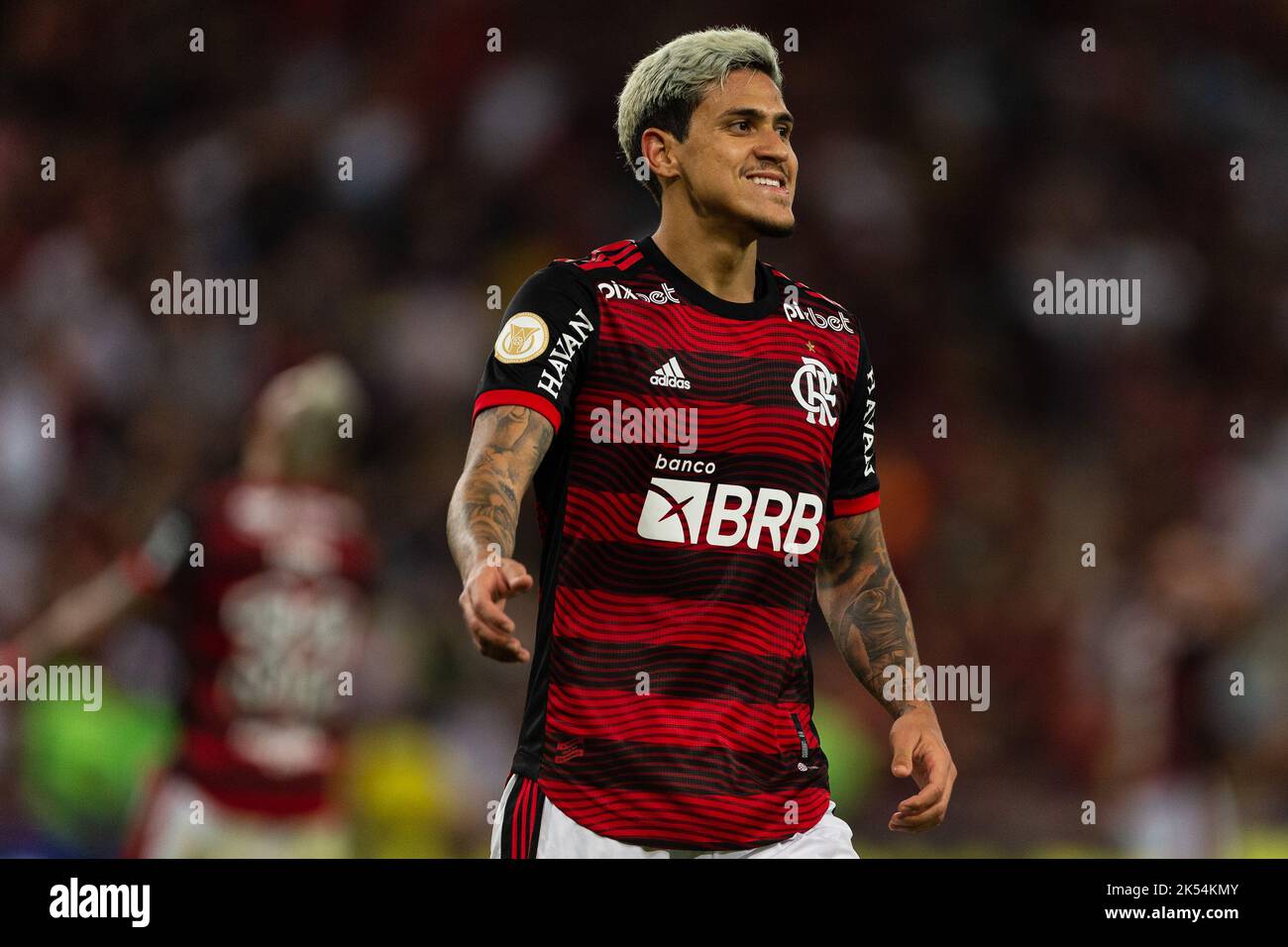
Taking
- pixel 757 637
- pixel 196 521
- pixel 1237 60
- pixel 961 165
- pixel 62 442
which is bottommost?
pixel 757 637

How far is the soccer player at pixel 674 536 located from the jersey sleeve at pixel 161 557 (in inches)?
123

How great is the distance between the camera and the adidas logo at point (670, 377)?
3.52 m

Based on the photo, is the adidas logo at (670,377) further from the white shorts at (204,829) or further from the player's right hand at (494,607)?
the white shorts at (204,829)

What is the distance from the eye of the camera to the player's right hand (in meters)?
2.73

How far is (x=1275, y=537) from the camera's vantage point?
8875 millimetres

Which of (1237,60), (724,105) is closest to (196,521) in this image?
(724,105)

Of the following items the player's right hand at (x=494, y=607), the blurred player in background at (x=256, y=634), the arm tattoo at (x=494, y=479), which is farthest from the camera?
the blurred player in background at (x=256, y=634)

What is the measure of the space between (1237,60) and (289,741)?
7.98m

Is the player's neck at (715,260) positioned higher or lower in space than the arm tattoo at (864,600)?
higher

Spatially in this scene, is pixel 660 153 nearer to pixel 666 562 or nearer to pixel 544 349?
pixel 544 349

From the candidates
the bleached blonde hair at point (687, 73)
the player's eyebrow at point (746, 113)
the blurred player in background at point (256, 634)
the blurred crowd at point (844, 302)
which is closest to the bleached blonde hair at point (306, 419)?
the blurred player in background at point (256, 634)

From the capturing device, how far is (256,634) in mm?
6418
